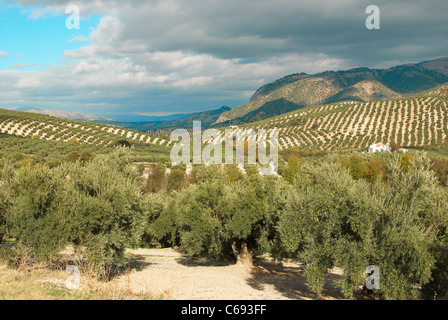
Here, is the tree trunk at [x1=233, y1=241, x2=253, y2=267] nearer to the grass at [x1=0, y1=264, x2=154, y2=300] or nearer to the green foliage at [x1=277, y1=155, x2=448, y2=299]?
the green foliage at [x1=277, y1=155, x2=448, y2=299]

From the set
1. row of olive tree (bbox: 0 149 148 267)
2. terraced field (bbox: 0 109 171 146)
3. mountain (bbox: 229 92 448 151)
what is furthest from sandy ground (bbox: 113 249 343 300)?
mountain (bbox: 229 92 448 151)

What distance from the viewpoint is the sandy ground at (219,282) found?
14539 mm

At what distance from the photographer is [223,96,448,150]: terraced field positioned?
8844cm

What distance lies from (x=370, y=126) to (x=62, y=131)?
290 ft

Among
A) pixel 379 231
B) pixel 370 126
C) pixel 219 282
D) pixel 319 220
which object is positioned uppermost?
pixel 370 126

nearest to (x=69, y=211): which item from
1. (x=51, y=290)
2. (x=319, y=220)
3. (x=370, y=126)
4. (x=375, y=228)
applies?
(x=51, y=290)

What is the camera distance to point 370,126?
101m

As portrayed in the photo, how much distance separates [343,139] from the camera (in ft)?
312

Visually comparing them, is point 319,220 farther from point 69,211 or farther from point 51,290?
point 69,211

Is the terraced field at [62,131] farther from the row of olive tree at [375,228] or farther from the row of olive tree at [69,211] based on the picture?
the row of olive tree at [375,228]

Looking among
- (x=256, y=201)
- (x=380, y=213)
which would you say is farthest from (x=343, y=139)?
(x=380, y=213)

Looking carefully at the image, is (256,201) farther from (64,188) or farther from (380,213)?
(64,188)

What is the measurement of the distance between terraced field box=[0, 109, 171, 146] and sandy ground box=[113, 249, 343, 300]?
59529 mm
